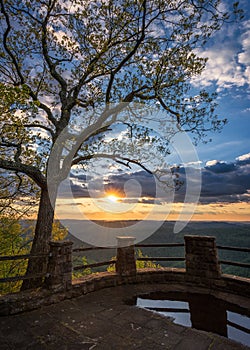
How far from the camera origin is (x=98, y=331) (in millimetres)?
4004

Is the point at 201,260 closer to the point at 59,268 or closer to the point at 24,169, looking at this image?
the point at 59,268

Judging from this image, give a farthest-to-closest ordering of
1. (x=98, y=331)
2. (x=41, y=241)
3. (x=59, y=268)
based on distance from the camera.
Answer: (x=41, y=241) < (x=59, y=268) < (x=98, y=331)

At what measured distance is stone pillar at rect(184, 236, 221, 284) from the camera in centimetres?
654

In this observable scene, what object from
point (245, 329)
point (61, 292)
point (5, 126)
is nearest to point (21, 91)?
point (5, 126)

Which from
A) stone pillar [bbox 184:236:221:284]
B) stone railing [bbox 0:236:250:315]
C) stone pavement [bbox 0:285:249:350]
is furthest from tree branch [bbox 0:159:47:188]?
stone pillar [bbox 184:236:221:284]

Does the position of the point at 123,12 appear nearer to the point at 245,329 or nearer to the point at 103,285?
the point at 103,285

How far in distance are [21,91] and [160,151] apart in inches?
236

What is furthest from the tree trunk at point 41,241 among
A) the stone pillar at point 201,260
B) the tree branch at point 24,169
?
the stone pillar at point 201,260

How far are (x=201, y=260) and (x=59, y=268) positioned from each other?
433 cm

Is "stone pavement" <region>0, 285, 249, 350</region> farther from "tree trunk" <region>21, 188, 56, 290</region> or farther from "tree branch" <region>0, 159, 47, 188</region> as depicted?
"tree branch" <region>0, 159, 47, 188</region>

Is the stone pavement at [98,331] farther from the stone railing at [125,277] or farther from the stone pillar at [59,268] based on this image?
the stone pillar at [59,268]

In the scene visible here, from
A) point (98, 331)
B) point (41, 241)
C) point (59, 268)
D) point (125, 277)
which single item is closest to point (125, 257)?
point (125, 277)

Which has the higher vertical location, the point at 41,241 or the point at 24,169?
the point at 24,169

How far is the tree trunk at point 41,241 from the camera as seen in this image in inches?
253
